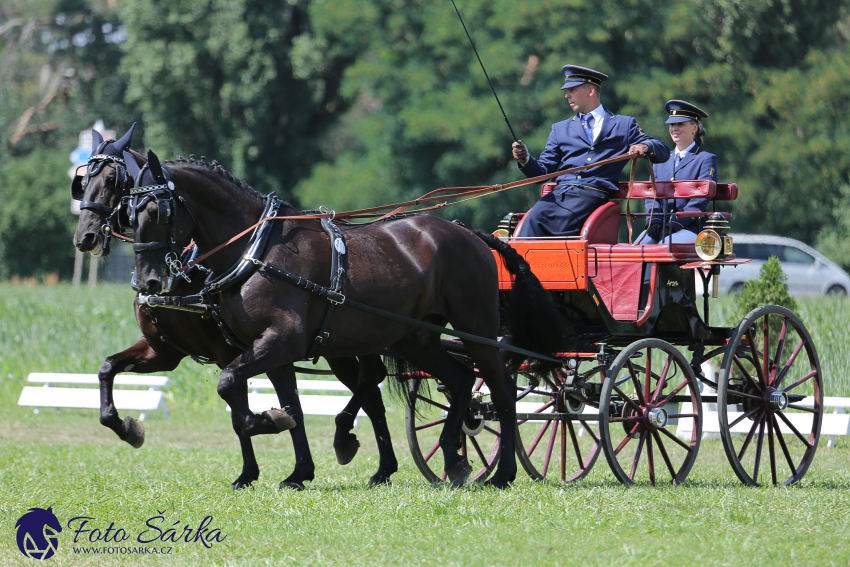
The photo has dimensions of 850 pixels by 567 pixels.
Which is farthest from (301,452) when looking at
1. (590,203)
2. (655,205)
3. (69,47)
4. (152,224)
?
(69,47)

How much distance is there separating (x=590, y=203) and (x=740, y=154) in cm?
1711

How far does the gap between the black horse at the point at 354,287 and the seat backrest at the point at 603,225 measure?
0.48 meters

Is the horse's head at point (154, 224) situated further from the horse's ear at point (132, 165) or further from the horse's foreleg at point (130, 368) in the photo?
the horse's foreleg at point (130, 368)

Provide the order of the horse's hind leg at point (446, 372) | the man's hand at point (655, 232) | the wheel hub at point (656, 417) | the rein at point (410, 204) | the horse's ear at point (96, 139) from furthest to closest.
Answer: the man's hand at point (655, 232), the horse's hind leg at point (446, 372), the wheel hub at point (656, 417), the horse's ear at point (96, 139), the rein at point (410, 204)

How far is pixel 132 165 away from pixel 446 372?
2466 millimetres

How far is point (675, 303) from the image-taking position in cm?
702

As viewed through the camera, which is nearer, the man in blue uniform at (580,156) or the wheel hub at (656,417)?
the wheel hub at (656,417)

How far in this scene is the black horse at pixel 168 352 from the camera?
5.80 meters

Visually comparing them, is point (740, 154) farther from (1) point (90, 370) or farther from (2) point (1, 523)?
(2) point (1, 523)

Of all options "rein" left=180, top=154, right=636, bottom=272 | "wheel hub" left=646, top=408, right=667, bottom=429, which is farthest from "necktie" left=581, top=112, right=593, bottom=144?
"wheel hub" left=646, top=408, right=667, bottom=429

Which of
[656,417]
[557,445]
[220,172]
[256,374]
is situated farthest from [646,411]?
[557,445]

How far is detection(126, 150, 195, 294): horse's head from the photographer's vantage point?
18.7ft

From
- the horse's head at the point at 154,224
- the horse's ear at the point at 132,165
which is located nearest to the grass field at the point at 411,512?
the horse's head at the point at 154,224

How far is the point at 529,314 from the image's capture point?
694cm
